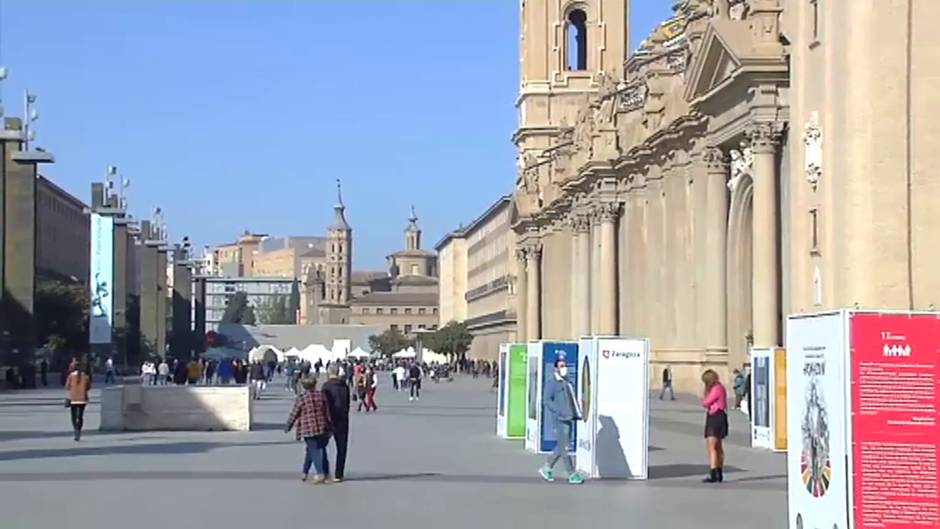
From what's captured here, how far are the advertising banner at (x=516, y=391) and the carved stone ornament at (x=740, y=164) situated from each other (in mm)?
13745

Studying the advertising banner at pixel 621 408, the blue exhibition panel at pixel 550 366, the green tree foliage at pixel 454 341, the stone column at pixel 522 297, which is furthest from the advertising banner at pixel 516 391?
the green tree foliage at pixel 454 341

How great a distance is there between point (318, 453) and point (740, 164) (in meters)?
25.7

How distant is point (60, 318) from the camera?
93.1 m

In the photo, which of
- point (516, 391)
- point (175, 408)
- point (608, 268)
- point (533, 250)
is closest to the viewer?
point (516, 391)

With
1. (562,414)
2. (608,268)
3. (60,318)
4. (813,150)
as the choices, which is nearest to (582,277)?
(608,268)

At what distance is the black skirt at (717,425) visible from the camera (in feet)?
70.5

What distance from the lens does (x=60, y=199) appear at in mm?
134000

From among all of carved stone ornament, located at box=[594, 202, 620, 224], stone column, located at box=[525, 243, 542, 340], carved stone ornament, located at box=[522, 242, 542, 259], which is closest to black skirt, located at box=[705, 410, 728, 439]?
carved stone ornament, located at box=[594, 202, 620, 224]

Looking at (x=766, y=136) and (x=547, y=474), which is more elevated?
(x=766, y=136)

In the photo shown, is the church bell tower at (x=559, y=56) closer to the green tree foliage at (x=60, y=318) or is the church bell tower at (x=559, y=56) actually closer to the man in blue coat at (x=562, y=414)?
the green tree foliage at (x=60, y=318)

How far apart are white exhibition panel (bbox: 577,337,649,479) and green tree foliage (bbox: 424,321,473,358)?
4693 inches

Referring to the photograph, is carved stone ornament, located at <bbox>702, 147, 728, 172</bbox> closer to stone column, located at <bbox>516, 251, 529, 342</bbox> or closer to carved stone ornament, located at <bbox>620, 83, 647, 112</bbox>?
carved stone ornament, located at <bbox>620, 83, 647, 112</bbox>

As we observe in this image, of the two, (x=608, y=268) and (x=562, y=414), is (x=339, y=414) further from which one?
(x=608, y=268)

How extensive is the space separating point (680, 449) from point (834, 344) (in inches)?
634
